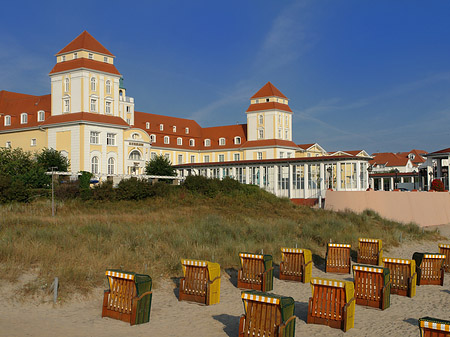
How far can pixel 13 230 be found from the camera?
61.6 ft

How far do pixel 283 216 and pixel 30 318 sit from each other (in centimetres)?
2463

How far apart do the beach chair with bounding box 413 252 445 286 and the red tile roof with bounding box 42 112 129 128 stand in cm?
4311

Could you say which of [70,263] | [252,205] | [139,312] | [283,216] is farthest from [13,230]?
[252,205]

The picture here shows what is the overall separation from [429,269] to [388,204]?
2370 centimetres

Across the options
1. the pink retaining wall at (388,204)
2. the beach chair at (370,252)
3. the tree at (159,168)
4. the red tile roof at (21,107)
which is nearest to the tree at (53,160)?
the red tile roof at (21,107)

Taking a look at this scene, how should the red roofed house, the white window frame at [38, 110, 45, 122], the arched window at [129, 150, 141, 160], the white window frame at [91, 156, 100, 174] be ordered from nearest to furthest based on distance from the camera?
the red roofed house
the white window frame at [91, 156, 100, 174]
the white window frame at [38, 110, 45, 122]
the arched window at [129, 150, 141, 160]

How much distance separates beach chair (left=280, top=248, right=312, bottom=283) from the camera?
51.4ft

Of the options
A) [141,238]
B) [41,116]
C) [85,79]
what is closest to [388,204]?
[141,238]

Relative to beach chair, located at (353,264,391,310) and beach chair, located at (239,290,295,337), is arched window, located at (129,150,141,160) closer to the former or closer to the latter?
beach chair, located at (353,264,391,310)

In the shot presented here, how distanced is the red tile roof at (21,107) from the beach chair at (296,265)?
48592 millimetres

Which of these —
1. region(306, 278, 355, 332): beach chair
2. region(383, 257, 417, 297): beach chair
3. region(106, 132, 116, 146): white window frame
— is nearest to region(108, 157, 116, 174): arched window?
region(106, 132, 116, 146): white window frame

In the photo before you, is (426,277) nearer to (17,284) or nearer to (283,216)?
(17,284)

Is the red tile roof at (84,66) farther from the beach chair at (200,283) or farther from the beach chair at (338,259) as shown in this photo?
the beach chair at (200,283)

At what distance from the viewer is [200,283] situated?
12547 mm
